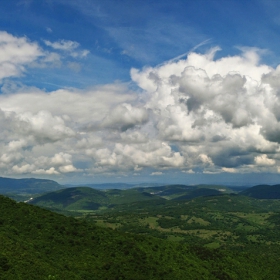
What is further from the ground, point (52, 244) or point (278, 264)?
point (52, 244)

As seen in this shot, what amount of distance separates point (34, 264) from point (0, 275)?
12.6m

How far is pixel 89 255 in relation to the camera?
365ft


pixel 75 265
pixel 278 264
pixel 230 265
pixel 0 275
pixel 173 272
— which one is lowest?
pixel 278 264

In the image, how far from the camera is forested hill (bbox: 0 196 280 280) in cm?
8771

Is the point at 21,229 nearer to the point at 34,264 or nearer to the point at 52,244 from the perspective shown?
the point at 52,244

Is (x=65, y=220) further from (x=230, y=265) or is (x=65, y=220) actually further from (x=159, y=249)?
(x=230, y=265)

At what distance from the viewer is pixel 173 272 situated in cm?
11544

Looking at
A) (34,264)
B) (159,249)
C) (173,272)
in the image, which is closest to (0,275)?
(34,264)

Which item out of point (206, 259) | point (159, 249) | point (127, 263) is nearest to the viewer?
point (127, 263)

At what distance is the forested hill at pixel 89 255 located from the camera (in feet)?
288

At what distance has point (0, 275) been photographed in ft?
240

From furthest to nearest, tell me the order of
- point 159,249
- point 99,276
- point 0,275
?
1. point 159,249
2. point 99,276
3. point 0,275

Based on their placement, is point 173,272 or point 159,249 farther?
point 159,249

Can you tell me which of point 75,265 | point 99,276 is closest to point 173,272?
point 99,276
